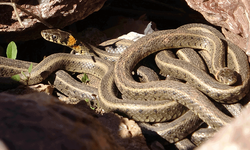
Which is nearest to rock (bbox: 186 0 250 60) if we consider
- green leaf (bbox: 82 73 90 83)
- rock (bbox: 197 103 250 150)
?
green leaf (bbox: 82 73 90 83)

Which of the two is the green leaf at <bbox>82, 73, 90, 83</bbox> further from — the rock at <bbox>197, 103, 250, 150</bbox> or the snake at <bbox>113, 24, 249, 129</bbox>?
the rock at <bbox>197, 103, 250, 150</bbox>

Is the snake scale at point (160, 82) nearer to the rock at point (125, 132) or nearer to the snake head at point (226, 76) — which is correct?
the snake head at point (226, 76)

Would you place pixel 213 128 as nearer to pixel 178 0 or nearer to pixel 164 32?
pixel 164 32

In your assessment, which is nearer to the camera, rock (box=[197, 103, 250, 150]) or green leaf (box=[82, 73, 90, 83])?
Answer: rock (box=[197, 103, 250, 150])

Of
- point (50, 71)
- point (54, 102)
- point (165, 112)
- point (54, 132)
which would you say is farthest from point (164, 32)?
point (54, 132)

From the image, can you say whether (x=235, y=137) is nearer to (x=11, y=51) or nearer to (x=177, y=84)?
(x=177, y=84)

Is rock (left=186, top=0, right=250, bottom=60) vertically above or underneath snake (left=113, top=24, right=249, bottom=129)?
above

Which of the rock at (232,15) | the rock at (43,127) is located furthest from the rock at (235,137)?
the rock at (232,15)
